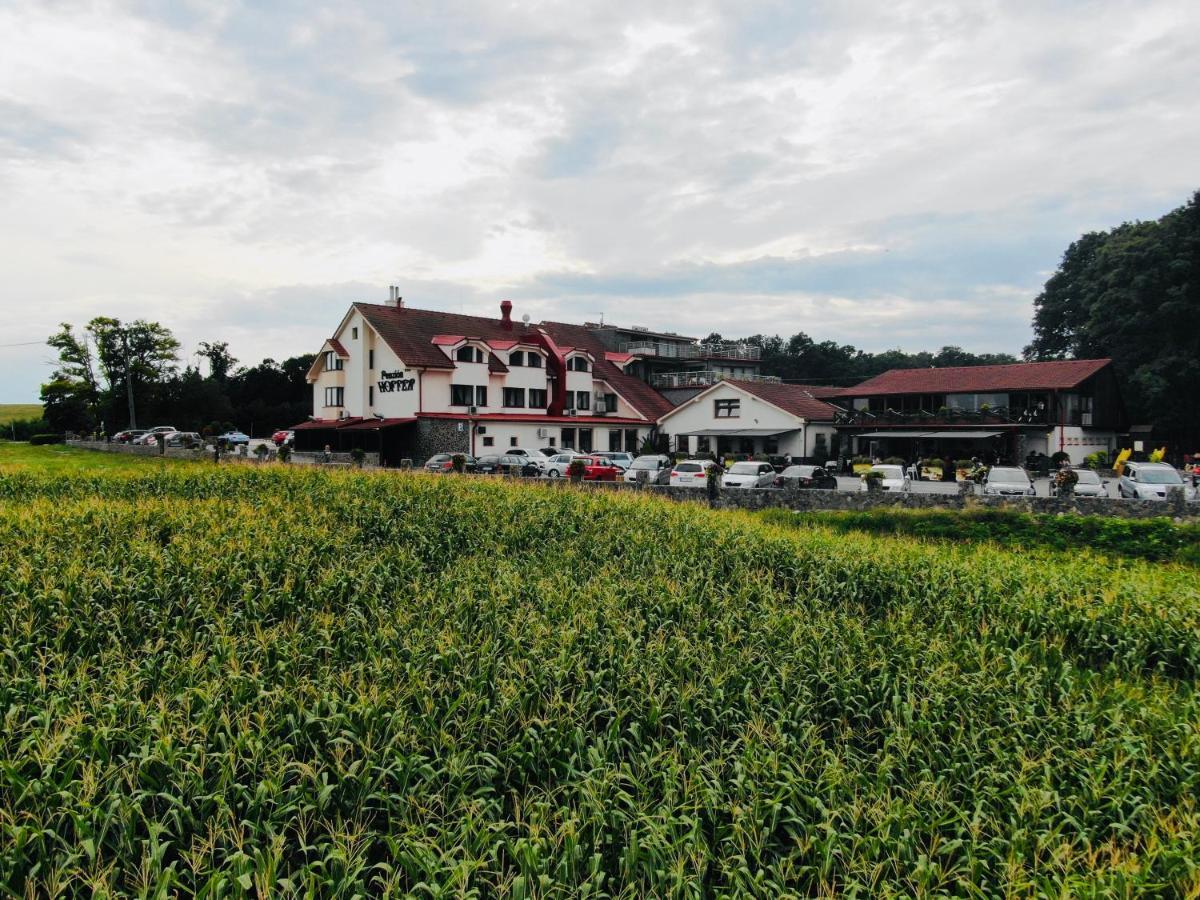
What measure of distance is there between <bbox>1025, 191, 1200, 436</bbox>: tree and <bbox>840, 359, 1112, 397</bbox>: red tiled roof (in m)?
7.55

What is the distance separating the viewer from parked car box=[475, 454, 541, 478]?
36250 millimetres

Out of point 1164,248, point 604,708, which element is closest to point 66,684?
point 604,708

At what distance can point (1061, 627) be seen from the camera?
1189cm

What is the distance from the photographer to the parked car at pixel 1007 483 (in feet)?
95.7

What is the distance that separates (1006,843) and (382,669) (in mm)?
5770

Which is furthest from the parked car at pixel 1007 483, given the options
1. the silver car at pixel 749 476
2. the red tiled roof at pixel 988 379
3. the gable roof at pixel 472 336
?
the gable roof at pixel 472 336

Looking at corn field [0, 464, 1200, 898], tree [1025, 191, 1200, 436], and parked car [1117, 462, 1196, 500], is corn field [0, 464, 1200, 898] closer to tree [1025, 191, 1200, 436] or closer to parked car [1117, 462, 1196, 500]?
parked car [1117, 462, 1196, 500]

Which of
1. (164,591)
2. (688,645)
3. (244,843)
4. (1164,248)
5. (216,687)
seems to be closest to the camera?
(244,843)

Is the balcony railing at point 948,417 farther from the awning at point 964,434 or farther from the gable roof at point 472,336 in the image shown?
the gable roof at point 472,336

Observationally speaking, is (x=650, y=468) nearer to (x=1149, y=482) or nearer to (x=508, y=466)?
(x=508, y=466)

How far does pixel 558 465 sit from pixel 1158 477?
26182 mm

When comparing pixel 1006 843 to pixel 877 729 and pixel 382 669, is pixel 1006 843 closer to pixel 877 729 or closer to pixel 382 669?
pixel 877 729

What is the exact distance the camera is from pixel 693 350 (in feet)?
226

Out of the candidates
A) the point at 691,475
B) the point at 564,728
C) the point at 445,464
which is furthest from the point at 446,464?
the point at 564,728
